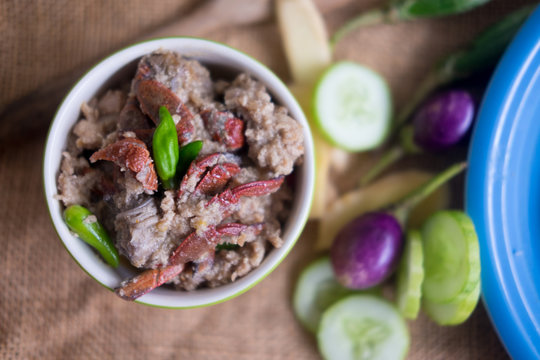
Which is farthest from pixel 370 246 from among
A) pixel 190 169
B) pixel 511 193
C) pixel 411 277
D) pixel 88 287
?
pixel 88 287

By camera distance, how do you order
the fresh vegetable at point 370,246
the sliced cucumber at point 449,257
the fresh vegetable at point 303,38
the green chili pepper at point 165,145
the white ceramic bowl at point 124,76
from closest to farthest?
the green chili pepper at point 165,145
the white ceramic bowl at point 124,76
the sliced cucumber at point 449,257
the fresh vegetable at point 370,246
the fresh vegetable at point 303,38

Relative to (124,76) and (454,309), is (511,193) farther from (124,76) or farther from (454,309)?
(124,76)

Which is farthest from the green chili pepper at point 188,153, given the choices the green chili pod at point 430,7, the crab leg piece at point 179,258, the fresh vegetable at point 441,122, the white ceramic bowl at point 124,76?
the green chili pod at point 430,7

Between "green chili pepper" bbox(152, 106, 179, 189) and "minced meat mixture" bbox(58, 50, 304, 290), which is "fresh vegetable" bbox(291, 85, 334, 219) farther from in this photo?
"green chili pepper" bbox(152, 106, 179, 189)

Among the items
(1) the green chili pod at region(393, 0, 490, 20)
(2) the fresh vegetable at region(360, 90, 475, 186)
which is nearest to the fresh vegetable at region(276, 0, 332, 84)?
(1) the green chili pod at region(393, 0, 490, 20)

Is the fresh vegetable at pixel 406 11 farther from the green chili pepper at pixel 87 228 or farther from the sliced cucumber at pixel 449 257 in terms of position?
the green chili pepper at pixel 87 228

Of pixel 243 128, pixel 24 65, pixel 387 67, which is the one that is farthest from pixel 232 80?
pixel 24 65

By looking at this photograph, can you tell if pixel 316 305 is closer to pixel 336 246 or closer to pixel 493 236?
pixel 336 246
